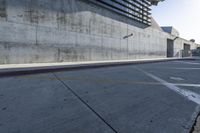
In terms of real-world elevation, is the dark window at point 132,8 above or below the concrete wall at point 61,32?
above

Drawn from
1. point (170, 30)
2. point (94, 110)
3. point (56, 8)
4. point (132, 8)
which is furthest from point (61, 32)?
point (170, 30)

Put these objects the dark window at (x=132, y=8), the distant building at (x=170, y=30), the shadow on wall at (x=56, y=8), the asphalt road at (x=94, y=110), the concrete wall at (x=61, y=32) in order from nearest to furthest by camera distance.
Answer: the asphalt road at (x=94, y=110)
the concrete wall at (x=61, y=32)
the shadow on wall at (x=56, y=8)
the dark window at (x=132, y=8)
the distant building at (x=170, y=30)

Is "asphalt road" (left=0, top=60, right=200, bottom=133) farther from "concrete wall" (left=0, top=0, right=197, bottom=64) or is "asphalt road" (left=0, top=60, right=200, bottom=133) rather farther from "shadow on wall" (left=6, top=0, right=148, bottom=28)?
"shadow on wall" (left=6, top=0, right=148, bottom=28)

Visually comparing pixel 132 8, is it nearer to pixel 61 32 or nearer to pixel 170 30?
pixel 61 32

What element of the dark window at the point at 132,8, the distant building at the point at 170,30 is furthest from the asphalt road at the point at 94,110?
the distant building at the point at 170,30

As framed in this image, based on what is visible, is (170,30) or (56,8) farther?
(170,30)

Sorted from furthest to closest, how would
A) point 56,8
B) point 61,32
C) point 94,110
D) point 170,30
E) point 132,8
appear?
1. point 170,30
2. point 132,8
3. point 61,32
4. point 56,8
5. point 94,110

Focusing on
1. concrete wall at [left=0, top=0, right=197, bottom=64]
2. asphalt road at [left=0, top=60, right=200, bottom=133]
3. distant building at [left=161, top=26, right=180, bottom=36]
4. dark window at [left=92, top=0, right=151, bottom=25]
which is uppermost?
distant building at [left=161, top=26, right=180, bottom=36]

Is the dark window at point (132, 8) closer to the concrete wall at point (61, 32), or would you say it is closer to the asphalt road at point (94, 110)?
the concrete wall at point (61, 32)

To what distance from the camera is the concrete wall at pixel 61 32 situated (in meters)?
10.9

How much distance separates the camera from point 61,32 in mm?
13891

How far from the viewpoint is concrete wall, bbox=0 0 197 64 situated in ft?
35.7

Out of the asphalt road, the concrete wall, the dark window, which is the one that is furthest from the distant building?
the asphalt road

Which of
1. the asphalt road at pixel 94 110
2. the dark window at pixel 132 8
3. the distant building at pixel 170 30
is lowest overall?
the asphalt road at pixel 94 110
